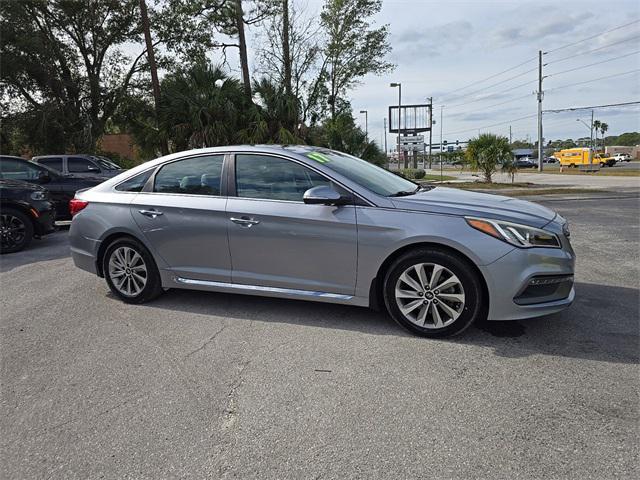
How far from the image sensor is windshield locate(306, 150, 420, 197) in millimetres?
4082

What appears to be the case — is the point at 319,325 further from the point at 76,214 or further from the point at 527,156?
the point at 527,156

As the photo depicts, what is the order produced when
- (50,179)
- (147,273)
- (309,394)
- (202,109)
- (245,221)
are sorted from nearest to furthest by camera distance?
(309,394)
(245,221)
(147,273)
(50,179)
(202,109)

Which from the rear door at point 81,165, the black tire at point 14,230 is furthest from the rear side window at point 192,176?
the rear door at point 81,165

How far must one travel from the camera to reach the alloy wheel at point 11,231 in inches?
301

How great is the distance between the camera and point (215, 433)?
2.53 meters

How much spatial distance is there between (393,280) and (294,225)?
96cm

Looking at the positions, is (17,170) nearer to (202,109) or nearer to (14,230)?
(14,230)

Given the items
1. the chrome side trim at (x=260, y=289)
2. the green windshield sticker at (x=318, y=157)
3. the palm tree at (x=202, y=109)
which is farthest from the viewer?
the palm tree at (x=202, y=109)

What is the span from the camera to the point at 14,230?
7.70 metres

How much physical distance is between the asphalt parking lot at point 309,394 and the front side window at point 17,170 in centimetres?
577

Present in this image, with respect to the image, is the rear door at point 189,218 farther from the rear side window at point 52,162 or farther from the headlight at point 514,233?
the rear side window at point 52,162

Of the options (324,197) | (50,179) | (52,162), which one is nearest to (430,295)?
(324,197)

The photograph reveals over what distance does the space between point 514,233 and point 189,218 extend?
112 inches

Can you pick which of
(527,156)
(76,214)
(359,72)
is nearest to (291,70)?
(359,72)
